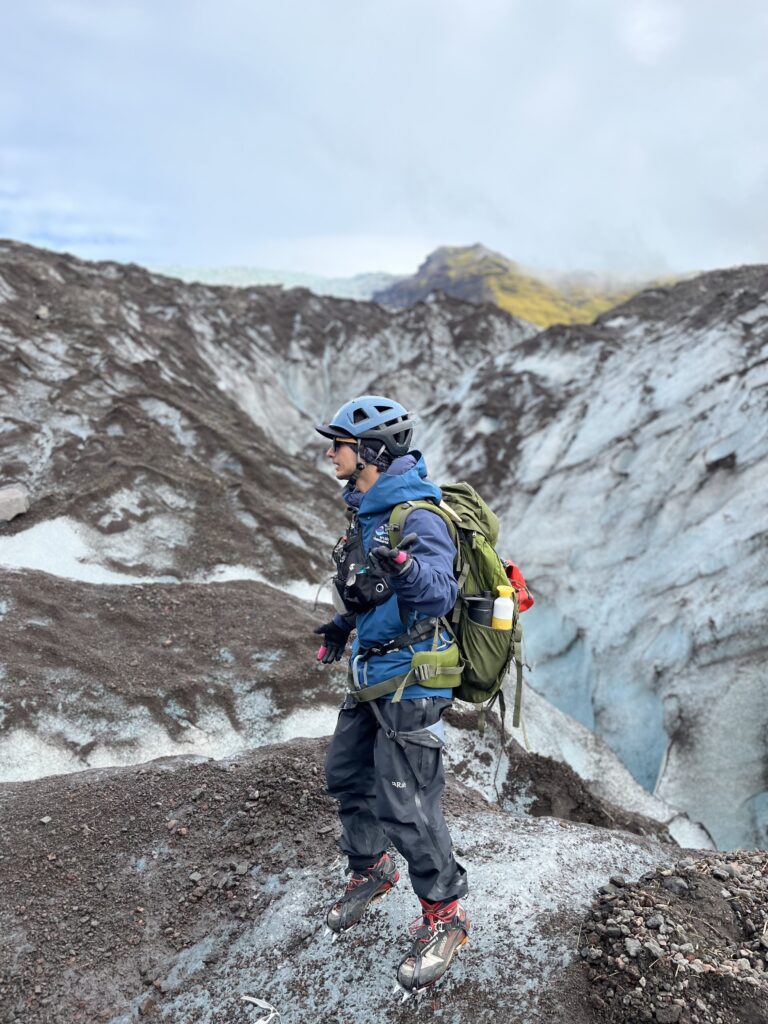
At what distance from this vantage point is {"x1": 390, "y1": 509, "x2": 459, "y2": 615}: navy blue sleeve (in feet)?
12.8

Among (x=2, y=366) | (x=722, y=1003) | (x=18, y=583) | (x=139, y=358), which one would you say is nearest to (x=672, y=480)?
(x=18, y=583)

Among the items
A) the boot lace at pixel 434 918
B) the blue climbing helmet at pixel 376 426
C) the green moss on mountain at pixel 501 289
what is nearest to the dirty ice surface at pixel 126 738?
the boot lace at pixel 434 918

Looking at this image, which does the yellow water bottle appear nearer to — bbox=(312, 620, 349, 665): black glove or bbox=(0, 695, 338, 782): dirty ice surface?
bbox=(312, 620, 349, 665): black glove

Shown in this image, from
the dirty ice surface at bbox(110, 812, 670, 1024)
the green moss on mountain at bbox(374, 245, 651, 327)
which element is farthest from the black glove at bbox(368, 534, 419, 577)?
the green moss on mountain at bbox(374, 245, 651, 327)

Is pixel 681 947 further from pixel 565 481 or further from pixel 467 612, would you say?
pixel 565 481

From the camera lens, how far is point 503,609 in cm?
434

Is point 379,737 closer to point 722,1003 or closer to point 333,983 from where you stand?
point 333,983

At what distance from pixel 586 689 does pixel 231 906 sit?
1548 cm

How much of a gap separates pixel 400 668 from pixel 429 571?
0.79m

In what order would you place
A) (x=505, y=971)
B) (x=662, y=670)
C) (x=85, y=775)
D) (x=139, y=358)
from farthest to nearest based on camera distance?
(x=139, y=358) < (x=662, y=670) < (x=85, y=775) < (x=505, y=971)

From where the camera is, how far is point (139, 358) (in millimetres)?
33781

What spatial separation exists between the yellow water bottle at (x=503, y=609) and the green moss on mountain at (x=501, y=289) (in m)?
106

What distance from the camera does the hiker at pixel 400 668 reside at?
4156 mm

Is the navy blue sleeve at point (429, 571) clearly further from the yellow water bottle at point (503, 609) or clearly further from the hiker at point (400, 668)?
the yellow water bottle at point (503, 609)
